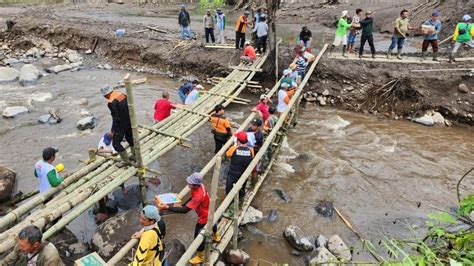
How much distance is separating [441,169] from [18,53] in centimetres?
1977

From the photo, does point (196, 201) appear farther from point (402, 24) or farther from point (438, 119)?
point (402, 24)

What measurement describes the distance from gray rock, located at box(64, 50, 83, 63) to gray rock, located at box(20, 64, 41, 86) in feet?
6.51

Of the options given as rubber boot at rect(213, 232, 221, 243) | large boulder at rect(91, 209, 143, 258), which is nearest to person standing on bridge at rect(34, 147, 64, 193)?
large boulder at rect(91, 209, 143, 258)

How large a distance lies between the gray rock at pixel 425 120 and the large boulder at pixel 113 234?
31.1ft

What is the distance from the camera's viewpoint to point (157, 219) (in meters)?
4.52

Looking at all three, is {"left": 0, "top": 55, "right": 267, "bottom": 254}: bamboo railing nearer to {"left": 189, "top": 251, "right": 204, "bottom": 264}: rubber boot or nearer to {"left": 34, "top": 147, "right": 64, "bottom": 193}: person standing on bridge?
{"left": 34, "top": 147, "right": 64, "bottom": 193}: person standing on bridge

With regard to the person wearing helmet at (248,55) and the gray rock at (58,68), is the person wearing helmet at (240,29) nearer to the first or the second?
the person wearing helmet at (248,55)

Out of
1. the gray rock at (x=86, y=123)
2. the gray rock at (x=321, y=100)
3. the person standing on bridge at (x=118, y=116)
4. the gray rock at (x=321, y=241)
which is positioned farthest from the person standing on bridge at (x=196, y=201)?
the gray rock at (x=321, y=100)

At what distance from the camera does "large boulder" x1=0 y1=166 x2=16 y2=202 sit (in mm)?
7910

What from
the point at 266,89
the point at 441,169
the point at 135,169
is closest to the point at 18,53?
the point at 266,89

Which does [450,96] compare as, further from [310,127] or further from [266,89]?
[266,89]

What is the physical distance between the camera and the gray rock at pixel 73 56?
17661 mm

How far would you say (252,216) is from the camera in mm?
7656

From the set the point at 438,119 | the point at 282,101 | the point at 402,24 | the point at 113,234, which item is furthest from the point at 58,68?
the point at 438,119
